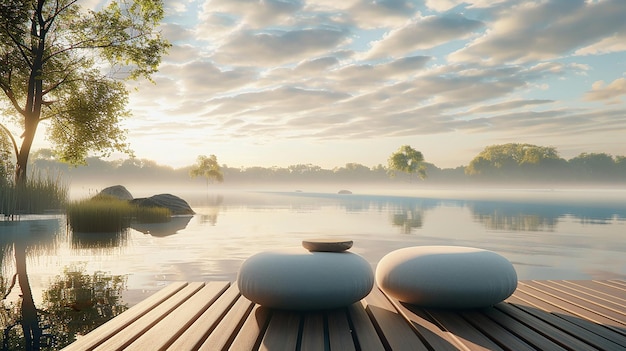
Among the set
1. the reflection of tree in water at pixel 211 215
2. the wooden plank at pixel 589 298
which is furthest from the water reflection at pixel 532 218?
the wooden plank at pixel 589 298

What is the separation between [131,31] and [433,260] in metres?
17.6

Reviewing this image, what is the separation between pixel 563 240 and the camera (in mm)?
11680

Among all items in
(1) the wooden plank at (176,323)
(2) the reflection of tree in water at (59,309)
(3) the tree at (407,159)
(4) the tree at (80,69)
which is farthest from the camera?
(3) the tree at (407,159)

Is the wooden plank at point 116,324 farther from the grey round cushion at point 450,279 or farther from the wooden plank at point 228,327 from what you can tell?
the grey round cushion at point 450,279

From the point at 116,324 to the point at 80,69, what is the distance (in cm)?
1797

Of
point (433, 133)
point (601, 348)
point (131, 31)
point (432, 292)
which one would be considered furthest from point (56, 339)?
point (433, 133)

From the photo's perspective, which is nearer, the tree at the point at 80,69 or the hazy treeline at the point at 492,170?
the tree at the point at 80,69

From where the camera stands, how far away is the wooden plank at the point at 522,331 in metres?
2.74

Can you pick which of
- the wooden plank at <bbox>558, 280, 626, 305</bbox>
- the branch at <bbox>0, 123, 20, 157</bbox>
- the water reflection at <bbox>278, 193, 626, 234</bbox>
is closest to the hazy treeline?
the water reflection at <bbox>278, 193, 626, 234</bbox>

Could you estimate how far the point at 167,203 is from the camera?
1830 centimetres

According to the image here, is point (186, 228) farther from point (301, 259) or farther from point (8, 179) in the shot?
point (301, 259)

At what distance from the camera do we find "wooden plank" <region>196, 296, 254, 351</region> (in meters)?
2.67

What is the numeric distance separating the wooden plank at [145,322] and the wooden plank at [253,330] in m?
0.71

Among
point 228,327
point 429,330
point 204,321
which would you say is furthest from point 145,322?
point 429,330
